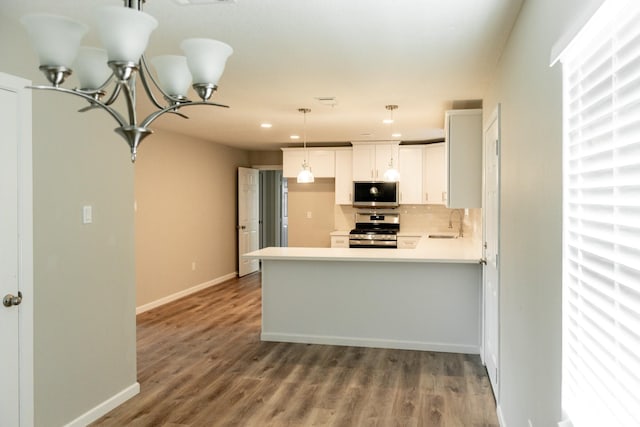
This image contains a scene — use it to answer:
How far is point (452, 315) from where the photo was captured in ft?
15.3

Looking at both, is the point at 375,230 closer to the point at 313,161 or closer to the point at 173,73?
the point at 313,161

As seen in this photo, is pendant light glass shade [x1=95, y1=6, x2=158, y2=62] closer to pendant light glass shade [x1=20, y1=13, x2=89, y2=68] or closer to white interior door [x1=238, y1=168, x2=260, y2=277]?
pendant light glass shade [x1=20, y1=13, x2=89, y2=68]

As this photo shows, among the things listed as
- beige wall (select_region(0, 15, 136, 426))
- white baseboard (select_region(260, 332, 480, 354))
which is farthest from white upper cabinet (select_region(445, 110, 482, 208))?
beige wall (select_region(0, 15, 136, 426))

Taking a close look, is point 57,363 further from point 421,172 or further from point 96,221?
point 421,172

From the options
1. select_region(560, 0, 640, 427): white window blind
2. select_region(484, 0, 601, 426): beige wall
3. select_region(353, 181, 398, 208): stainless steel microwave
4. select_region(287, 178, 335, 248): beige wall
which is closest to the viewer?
select_region(560, 0, 640, 427): white window blind

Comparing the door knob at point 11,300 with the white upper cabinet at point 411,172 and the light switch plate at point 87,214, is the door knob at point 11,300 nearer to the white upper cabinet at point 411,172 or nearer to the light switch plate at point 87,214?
the light switch plate at point 87,214

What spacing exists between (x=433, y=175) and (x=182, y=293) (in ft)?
13.7

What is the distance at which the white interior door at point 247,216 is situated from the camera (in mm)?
8945

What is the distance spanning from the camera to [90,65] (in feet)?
5.62

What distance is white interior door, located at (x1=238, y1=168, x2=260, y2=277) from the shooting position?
8945 mm

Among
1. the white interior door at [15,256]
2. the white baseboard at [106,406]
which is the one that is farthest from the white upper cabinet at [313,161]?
the white interior door at [15,256]

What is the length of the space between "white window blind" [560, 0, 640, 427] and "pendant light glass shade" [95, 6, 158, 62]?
1153mm

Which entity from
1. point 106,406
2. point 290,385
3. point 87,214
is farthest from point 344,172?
point 106,406

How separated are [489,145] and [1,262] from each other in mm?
3267
